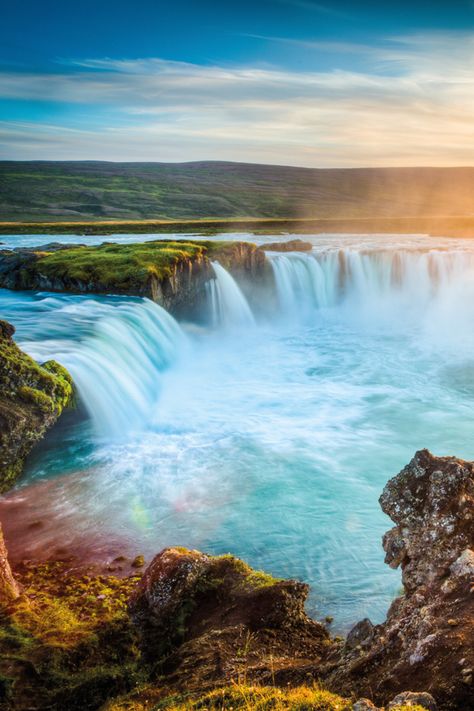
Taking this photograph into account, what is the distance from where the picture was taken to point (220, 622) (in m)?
7.59

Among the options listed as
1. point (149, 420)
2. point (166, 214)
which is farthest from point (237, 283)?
point (166, 214)

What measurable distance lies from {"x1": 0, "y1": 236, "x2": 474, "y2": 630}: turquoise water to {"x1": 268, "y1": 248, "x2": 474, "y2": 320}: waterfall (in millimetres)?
4775

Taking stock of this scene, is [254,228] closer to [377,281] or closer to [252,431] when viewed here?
[377,281]

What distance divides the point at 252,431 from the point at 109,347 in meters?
6.42

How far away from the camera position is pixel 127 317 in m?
24.5

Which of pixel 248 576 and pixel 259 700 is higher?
pixel 259 700

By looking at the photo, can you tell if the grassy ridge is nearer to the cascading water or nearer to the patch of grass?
the cascading water

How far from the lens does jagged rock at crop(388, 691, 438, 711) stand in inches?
157

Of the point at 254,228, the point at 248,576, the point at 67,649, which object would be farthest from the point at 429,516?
the point at 254,228

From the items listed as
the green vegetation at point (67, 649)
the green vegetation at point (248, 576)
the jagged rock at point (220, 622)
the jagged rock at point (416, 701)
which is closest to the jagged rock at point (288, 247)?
the green vegetation at point (248, 576)

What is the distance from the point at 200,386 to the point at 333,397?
5840 mm

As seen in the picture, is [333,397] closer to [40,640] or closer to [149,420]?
[149,420]

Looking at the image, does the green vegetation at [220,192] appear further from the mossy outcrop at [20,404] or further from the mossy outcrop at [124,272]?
the mossy outcrop at [20,404]

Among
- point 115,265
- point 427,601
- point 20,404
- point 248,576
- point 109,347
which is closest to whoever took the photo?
point 427,601
